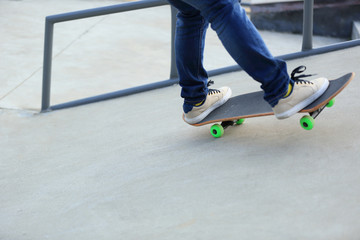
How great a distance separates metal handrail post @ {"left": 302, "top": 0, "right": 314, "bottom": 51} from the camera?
3.97 m

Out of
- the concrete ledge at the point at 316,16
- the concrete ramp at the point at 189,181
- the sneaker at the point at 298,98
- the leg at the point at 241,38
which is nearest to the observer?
the concrete ramp at the point at 189,181

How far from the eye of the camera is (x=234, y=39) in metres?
2.14

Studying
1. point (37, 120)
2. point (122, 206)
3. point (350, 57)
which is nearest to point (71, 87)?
point (37, 120)

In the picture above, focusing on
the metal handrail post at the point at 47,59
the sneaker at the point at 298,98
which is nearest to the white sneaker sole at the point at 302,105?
the sneaker at the point at 298,98

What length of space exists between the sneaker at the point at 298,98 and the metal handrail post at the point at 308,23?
5.87ft

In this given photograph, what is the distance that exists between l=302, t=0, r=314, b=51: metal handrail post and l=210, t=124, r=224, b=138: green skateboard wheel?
5.77ft

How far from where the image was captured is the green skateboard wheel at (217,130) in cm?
266

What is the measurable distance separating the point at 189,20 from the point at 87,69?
343 cm

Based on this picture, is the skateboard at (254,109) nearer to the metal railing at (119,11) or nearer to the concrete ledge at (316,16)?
the metal railing at (119,11)

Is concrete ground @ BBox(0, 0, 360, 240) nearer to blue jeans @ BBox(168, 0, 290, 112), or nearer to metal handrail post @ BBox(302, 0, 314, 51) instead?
metal handrail post @ BBox(302, 0, 314, 51)

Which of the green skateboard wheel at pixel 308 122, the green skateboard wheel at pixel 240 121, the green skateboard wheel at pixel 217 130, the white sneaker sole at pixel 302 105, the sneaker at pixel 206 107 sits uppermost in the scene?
the white sneaker sole at pixel 302 105

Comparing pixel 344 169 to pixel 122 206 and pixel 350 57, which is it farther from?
pixel 350 57

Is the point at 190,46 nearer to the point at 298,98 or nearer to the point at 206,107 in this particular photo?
the point at 206,107

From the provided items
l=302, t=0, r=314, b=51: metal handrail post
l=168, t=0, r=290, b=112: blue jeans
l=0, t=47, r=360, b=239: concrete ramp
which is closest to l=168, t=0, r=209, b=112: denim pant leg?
l=168, t=0, r=290, b=112: blue jeans
